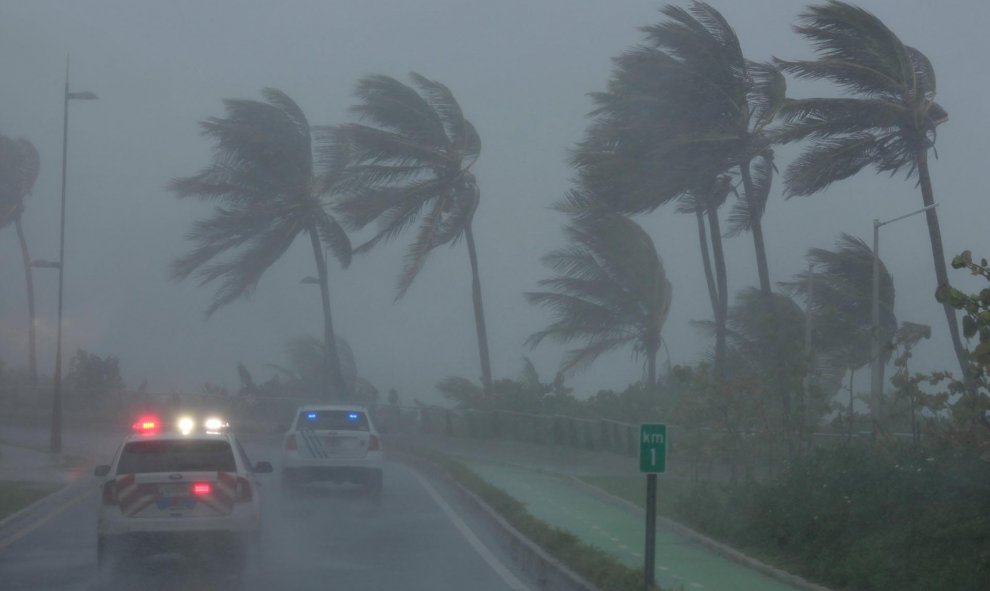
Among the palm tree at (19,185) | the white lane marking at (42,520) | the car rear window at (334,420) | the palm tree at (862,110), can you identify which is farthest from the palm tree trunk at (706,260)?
the palm tree at (19,185)

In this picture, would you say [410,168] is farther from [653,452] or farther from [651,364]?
[653,452]

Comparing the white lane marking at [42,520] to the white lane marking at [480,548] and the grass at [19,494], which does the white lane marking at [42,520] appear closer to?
the grass at [19,494]

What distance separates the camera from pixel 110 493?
12.6 metres

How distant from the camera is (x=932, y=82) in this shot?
24.0 metres

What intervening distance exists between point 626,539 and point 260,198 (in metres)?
27.7

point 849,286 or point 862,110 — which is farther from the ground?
point 862,110

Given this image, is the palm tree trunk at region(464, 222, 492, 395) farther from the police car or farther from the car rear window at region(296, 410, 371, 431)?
the police car

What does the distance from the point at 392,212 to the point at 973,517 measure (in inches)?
1085

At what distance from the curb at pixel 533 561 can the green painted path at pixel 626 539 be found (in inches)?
32.6

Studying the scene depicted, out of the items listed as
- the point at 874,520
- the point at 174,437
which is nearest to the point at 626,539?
the point at 874,520

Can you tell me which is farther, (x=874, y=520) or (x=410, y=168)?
(x=410, y=168)

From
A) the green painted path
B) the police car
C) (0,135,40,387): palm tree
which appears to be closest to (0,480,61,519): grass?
the police car

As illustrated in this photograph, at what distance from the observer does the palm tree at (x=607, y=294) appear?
3728 cm

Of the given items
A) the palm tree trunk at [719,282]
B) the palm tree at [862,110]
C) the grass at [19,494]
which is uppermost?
the palm tree at [862,110]
